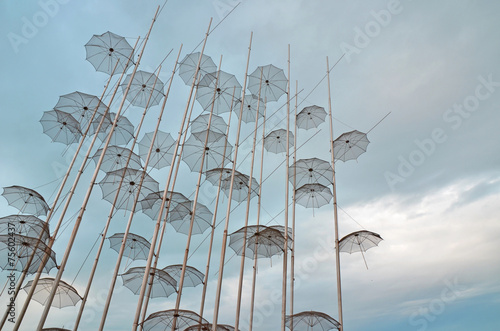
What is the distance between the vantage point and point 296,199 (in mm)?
16547

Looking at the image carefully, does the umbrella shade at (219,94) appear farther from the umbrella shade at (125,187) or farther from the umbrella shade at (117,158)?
the umbrella shade at (125,187)

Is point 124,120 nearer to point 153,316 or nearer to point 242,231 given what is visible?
point 242,231

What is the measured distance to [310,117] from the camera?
19359 millimetres

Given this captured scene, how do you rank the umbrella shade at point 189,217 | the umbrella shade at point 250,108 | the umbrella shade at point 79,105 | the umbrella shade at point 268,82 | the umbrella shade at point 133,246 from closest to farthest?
the umbrella shade at point 189,217
the umbrella shade at point 79,105
the umbrella shade at point 133,246
the umbrella shade at point 250,108
the umbrella shade at point 268,82

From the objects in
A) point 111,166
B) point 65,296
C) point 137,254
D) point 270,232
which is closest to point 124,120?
point 111,166

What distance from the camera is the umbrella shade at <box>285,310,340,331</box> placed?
12.8 m

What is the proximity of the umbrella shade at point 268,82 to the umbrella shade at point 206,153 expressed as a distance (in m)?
4.58

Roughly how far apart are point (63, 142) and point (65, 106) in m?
1.74

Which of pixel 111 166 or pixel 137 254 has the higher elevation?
pixel 111 166

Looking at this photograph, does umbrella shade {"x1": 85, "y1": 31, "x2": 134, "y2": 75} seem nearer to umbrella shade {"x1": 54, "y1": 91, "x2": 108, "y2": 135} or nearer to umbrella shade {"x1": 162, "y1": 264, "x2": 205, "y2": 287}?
umbrella shade {"x1": 54, "y1": 91, "x2": 108, "y2": 135}

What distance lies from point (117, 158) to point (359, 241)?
11.3m

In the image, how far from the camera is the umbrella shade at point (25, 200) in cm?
1374

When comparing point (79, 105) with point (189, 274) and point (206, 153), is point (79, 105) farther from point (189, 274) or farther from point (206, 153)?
point (189, 274)

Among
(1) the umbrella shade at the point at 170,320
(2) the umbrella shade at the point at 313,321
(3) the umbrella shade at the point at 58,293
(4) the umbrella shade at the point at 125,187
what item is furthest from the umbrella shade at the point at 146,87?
(2) the umbrella shade at the point at 313,321
